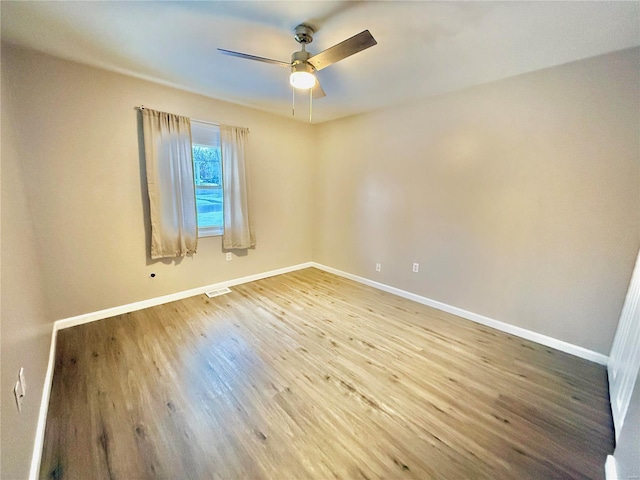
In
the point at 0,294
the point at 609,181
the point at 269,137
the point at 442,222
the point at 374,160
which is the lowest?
the point at 0,294

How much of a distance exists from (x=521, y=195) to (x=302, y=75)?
226 cm

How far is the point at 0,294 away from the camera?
116 centimetres

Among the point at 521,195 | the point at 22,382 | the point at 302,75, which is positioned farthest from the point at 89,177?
the point at 521,195

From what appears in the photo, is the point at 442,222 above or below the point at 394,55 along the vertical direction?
Answer: below

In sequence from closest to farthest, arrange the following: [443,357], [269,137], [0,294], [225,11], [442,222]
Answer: [0,294] < [225,11] < [443,357] < [442,222] < [269,137]

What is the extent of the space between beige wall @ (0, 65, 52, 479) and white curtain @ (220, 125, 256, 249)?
180cm

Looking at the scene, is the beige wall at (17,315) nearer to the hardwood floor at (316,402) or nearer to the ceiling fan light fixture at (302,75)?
the hardwood floor at (316,402)

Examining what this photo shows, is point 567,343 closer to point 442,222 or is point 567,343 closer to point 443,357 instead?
point 443,357

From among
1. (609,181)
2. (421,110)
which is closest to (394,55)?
(421,110)

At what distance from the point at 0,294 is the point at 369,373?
2178mm

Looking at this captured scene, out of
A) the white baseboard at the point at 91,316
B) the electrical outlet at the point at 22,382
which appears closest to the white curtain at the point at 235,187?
the white baseboard at the point at 91,316

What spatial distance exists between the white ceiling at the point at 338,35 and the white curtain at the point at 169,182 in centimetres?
50

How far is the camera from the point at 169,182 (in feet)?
9.75

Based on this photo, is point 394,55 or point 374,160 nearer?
point 394,55
